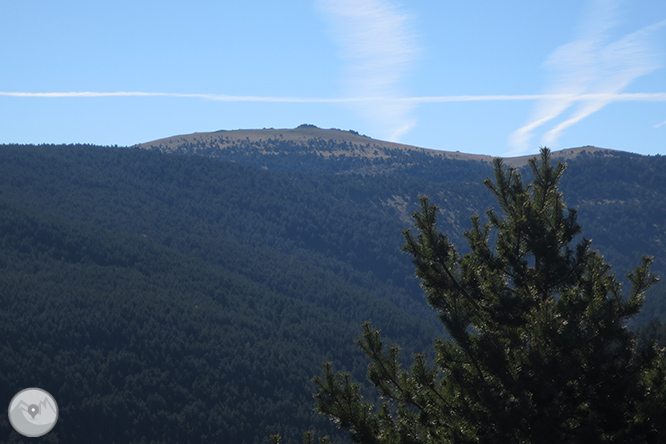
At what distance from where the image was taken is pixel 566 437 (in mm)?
12859

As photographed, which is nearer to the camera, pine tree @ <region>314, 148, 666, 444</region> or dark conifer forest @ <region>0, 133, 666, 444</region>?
pine tree @ <region>314, 148, 666, 444</region>

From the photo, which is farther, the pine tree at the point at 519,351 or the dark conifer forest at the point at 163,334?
the dark conifer forest at the point at 163,334

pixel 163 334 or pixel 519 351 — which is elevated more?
pixel 519 351

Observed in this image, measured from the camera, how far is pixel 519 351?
1340 centimetres

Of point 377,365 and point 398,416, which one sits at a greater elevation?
point 377,365

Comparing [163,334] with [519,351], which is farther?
[163,334]

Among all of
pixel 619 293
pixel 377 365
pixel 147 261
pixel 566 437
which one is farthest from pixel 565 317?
pixel 147 261

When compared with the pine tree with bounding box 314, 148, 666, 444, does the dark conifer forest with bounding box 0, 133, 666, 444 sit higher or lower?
lower

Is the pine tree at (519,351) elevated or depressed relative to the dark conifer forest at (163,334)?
elevated

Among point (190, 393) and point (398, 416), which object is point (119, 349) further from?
point (398, 416)

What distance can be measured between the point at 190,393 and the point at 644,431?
391 feet

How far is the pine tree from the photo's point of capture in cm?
1258

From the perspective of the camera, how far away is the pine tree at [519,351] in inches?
495

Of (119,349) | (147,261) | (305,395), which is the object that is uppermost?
(147,261)
